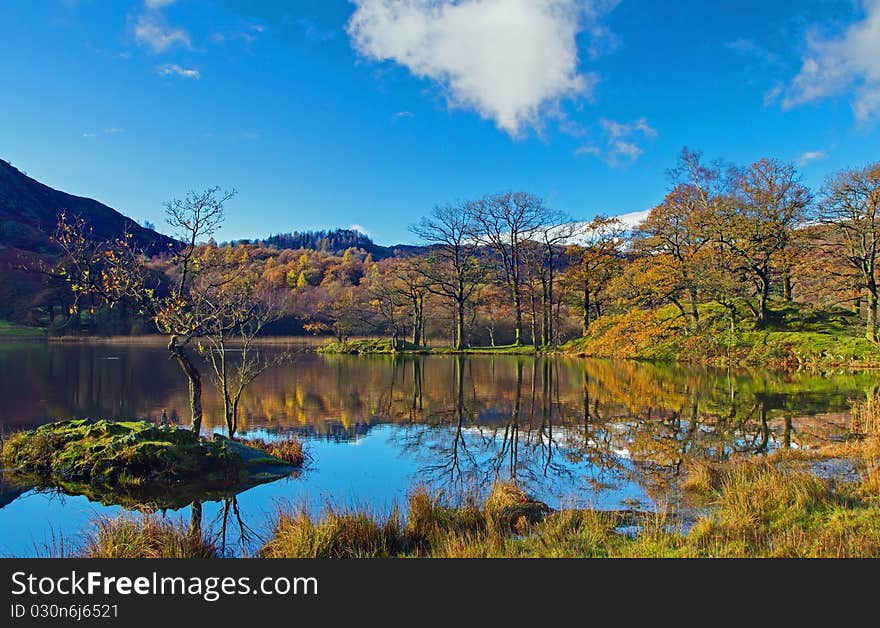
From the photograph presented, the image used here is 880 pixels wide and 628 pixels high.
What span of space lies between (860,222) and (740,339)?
908 centimetres

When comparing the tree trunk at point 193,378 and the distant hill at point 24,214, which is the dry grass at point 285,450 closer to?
the tree trunk at point 193,378

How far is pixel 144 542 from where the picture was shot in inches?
230

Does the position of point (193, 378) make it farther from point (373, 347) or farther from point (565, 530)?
point (373, 347)

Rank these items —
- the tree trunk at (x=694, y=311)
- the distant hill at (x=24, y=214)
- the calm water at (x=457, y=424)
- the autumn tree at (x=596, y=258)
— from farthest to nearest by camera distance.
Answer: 1. the distant hill at (x=24, y=214)
2. the autumn tree at (x=596, y=258)
3. the tree trunk at (x=694, y=311)
4. the calm water at (x=457, y=424)

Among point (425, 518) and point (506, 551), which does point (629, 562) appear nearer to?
point (506, 551)

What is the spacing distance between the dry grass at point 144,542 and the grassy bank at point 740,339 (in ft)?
109

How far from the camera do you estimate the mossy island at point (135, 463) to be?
9.45 meters

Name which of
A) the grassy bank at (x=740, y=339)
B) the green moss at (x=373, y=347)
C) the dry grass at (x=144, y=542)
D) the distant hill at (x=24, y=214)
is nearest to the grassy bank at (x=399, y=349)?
the green moss at (x=373, y=347)

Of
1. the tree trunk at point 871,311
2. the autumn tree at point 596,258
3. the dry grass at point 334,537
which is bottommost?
the dry grass at point 334,537

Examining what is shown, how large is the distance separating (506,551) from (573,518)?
5.40ft

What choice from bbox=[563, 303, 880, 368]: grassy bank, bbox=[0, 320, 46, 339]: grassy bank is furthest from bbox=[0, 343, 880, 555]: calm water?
bbox=[0, 320, 46, 339]: grassy bank

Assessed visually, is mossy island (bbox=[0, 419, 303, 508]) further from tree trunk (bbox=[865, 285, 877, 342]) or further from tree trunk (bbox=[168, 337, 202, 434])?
tree trunk (bbox=[865, 285, 877, 342])

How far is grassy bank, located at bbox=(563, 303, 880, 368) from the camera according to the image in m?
31.1

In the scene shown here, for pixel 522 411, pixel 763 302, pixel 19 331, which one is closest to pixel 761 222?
pixel 763 302
